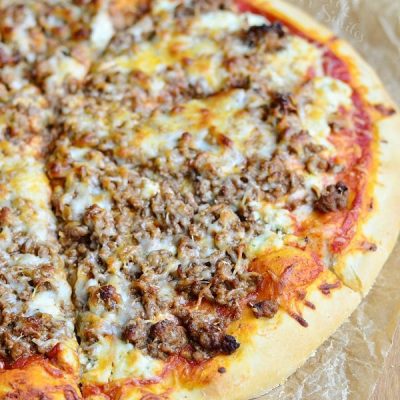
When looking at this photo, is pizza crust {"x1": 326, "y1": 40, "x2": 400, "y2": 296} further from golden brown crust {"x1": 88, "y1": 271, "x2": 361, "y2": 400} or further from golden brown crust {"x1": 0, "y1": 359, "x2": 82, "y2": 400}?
golden brown crust {"x1": 0, "y1": 359, "x2": 82, "y2": 400}

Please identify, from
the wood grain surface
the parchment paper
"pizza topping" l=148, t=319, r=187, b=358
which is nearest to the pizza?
"pizza topping" l=148, t=319, r=187, b=358

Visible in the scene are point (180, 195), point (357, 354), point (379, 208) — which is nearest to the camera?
point (357, 354)

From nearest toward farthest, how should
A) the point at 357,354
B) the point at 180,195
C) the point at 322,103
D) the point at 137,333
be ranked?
1. the point at 137,333
2. the point at 357,354
3. the point at 180,195
4. the point at 322,103

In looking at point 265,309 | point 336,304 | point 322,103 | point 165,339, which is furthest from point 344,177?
point 165,339

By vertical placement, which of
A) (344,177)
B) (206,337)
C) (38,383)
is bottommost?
(38,383)

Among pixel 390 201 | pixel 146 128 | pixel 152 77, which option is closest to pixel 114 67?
pixel 152 77

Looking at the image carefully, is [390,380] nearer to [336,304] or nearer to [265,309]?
[336,304]

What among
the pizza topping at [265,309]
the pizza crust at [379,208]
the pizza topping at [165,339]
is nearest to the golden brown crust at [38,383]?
the pizza topping at [165,339]
